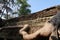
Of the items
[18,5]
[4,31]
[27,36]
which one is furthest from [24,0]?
[27,36]

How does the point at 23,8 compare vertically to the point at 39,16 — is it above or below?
above

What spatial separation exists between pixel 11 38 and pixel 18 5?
1822 cm

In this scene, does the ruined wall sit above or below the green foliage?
below

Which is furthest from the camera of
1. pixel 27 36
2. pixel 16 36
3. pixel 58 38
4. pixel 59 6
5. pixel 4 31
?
pixel 4 31

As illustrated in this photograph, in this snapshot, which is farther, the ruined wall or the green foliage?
the green foliage

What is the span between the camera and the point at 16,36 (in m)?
3.24

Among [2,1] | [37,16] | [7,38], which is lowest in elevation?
[7,38]

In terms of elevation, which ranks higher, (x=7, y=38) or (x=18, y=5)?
(x=18, y=5)

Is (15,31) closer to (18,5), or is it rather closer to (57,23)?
(57,23)

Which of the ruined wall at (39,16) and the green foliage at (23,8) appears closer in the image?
the ruined wall at (39,16)

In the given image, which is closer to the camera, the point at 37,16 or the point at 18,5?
the point at 37,16

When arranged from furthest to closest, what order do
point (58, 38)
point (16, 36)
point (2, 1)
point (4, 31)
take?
point (2, 1) → point (4, 31) → point (16, 36) → point (58, 38)

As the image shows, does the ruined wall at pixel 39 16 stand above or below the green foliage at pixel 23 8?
below

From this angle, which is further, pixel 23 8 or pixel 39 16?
pixel 23 8
